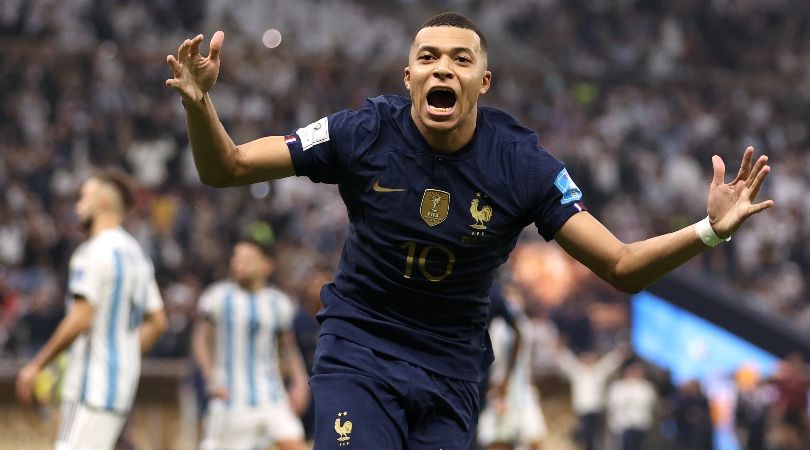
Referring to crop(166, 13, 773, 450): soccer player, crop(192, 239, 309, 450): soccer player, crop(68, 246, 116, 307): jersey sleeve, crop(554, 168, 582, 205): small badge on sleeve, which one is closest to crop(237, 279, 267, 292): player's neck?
crop(192, 239, 309, 450): soccer player

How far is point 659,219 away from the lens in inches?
862

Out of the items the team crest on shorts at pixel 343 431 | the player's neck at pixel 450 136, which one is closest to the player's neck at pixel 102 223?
the player's neck at pixel 450 136

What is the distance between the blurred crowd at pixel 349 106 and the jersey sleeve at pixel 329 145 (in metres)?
6.20

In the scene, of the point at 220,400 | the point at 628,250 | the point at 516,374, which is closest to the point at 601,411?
the point at 516,374

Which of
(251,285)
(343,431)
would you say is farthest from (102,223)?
(343,431)

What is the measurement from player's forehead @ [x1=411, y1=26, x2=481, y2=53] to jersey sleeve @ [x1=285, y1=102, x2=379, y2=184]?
12.8 inches

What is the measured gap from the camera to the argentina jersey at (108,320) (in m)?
7.80

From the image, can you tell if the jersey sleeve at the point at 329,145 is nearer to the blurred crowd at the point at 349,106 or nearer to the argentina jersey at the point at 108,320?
the argentina jersey at the point at 108,320

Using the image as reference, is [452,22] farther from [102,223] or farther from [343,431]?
[102,223]

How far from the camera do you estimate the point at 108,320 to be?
7922 mm

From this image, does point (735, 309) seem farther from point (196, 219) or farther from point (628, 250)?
point (628, 250)

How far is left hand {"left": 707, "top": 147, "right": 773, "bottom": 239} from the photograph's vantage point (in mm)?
4500

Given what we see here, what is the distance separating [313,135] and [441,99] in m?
0.46

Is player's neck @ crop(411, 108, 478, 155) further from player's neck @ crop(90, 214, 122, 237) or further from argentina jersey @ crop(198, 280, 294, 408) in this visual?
argentina jersey @ crop(198, 280, 294, 408)
